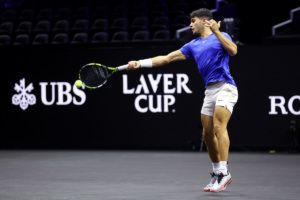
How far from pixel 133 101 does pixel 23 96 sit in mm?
2060

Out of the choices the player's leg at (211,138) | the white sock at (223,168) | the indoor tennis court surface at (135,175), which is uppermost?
the player's leg at (211,138)

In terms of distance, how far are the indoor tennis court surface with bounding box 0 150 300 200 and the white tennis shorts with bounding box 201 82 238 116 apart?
846mm

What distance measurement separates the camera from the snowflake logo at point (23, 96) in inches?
541

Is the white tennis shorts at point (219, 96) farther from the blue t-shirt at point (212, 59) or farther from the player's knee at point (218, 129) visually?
the player's knee at point (218, 129)

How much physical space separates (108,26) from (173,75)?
3.90 meters

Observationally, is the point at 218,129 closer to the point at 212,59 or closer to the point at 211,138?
the point at 211,138

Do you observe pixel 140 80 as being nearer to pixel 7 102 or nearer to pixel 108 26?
pixel 7 102

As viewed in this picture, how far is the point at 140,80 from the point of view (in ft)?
43.5

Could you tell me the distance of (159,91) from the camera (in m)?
13.1

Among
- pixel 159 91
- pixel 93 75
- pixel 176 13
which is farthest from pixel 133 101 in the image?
pixel 93 75

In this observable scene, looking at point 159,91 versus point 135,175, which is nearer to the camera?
point 135,175

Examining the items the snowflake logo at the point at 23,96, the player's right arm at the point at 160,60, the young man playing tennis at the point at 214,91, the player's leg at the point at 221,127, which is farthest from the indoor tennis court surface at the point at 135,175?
the player's right arm at the point at 160,60

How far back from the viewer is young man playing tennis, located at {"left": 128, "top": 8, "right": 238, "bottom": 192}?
304 inches

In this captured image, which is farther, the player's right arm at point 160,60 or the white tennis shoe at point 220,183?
the player's right arm at point 160,60
